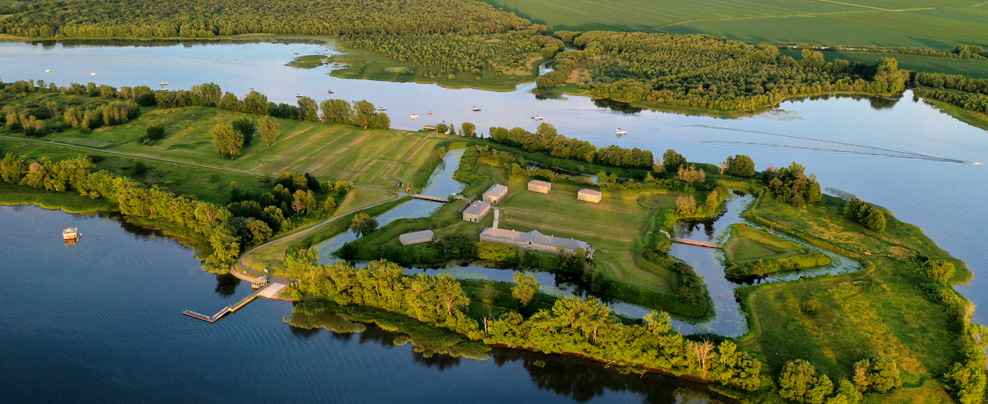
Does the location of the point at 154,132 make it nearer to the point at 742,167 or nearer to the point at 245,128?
the point at 245,128

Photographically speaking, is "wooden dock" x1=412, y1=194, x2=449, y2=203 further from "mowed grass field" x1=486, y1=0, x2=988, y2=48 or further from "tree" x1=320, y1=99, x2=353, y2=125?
"mowed grass field" x1=486, y1=0, x2=988, y2=48

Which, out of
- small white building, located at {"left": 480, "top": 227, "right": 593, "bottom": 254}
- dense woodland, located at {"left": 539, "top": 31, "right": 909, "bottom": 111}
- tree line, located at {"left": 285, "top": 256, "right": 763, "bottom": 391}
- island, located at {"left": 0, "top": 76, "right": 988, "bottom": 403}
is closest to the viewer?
tree line, located at {"left": 285, "top": 256, "right": 763, "bottom": 391}

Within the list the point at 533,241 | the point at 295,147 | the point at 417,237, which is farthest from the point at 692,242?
the point at 295,147

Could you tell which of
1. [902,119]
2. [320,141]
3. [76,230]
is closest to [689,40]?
[902,119]

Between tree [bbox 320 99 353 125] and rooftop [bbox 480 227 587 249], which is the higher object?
tree [bbox 320 99 353 125]

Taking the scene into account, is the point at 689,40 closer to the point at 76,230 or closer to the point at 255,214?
the point at 255,214

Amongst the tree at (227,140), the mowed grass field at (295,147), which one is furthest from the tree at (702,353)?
the tree at (227,140)

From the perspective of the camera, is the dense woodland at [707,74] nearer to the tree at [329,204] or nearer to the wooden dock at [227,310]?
the tree at [329,204]

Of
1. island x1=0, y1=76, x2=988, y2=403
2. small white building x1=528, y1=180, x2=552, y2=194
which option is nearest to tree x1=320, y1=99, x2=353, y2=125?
island x1=0, y1=76, x2=988, y2=403

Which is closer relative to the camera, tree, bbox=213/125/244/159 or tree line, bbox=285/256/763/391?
tree line, bbox=285/256/763/391
